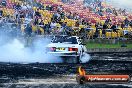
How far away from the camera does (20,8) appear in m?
55.7

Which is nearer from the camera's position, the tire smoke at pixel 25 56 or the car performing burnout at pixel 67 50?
the car performing burnout at pixel 67 50

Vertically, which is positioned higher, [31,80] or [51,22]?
[31,80]

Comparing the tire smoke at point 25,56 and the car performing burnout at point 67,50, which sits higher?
the car performing burnout at point 67,50

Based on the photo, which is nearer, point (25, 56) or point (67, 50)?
point (67, 50)

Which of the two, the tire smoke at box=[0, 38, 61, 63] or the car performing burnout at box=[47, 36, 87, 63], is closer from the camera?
the car performing burnout at box=[47, 36, 87, 63]

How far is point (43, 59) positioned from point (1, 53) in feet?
19.1

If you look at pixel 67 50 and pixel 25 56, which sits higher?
pixel 67 50

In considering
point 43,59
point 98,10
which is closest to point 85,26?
point 98,10

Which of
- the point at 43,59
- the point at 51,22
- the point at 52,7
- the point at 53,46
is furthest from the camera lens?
the point at 52,7

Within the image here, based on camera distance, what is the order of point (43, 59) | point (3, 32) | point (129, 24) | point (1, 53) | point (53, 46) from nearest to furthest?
point (53, 46) < point (43, 59) < point (1, 53) < point (3, 32) < point (129, 24)

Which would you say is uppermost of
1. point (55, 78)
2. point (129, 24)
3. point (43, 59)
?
point (55, 78)

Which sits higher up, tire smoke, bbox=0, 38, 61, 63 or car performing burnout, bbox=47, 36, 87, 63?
car performing burnout, bbox=47, 36, 87, 63

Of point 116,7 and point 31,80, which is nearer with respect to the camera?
point 31,80

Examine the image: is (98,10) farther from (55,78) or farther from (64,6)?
(55,78)
